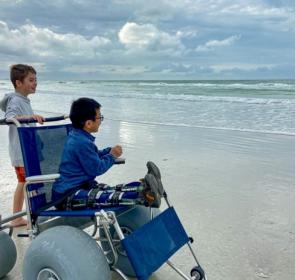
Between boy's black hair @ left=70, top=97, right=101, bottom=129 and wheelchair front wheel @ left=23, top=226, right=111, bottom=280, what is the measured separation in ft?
2.32

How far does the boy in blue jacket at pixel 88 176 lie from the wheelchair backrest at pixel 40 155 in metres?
0.10

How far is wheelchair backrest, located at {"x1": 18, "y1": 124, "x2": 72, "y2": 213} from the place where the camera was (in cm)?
273

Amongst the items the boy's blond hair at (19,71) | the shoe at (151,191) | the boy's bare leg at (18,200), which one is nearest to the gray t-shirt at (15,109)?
the boy's blond hair at (19,71)

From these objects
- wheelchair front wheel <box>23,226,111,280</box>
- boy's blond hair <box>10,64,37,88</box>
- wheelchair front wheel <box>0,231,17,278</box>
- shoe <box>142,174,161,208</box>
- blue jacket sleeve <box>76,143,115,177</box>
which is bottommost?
wheelchair front wheel <box>0,231,17,278</box>

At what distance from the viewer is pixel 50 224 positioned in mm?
2717

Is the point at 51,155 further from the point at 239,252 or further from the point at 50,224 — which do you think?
the point at 239,252

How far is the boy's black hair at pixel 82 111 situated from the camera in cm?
271

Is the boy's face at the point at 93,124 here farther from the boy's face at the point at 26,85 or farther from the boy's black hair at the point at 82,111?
the boy's face at the point at 26,85

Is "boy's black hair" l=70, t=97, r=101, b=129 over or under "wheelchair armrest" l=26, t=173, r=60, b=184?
over

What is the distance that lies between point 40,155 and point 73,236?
75 centimetres

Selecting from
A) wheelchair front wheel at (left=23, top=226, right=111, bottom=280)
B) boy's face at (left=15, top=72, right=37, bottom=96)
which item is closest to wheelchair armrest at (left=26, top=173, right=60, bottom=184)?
wheelchair front wheel at (left=23, top=226, right=111, bottom=280)

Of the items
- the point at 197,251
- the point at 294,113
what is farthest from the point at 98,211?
the point at 294,113

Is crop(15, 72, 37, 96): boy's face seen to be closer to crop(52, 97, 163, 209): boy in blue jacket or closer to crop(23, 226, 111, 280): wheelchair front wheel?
crop(52, 97, 163, 209): boy in blue jacket

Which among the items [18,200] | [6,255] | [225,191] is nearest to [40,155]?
[6,255]
